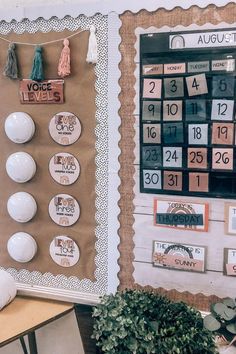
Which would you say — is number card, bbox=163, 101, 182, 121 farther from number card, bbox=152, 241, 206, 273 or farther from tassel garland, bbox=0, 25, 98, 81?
number card, bbox=152, 241, 206, 273

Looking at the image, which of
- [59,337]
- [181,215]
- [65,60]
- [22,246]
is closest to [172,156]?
[181,215]

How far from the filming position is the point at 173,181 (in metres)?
1.16

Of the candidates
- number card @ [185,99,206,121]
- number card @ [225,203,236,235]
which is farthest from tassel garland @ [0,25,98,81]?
number card @ [225,203,236,235]

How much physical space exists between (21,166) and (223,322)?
76cm

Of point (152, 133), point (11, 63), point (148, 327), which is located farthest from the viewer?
point (11, 63)

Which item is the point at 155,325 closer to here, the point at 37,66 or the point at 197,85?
the point at 197,85

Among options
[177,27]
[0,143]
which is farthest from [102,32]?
[0,143]

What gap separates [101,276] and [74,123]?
1.62 ft

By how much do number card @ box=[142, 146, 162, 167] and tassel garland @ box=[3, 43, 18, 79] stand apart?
0.49 m

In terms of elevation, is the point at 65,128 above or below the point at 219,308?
above

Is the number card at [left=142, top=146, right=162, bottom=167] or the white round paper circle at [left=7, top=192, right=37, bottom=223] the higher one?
the number card at [left=142, top=146, right=162, bottom=167]

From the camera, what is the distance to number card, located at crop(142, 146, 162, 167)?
117 cm

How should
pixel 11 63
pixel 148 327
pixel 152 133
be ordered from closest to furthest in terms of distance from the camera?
1. pixel 148 327
2. pixel 152 133
3. pixel 11 63

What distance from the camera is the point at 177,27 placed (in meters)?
1.10
